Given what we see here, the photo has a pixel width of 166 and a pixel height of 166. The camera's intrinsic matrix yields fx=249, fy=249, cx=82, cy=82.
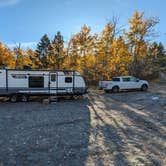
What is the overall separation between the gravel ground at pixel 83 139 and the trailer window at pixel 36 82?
20.1 feet

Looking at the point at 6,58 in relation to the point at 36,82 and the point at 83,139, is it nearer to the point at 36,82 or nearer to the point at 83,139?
the point at 36,82

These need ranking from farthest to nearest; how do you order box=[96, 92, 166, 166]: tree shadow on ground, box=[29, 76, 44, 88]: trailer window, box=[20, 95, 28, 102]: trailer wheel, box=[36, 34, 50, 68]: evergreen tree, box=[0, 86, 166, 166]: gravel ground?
box=[36, 34, 50, 68]: evergreen tree → box=[29, 76, 44, 88]: trailer window → box=[20, 95, 28, 102]: trailer wheel → box=[96, 92, 166, 166]: tree shadow on ground → box=[0, 86, 166, 166]: gravel ground

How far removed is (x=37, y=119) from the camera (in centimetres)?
1259

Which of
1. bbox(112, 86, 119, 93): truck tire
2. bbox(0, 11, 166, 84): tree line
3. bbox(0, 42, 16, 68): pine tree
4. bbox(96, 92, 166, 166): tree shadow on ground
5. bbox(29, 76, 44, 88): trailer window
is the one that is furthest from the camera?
bbox(0, 42, 16, 68): pine tree

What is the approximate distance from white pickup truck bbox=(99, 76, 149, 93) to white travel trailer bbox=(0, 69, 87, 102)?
4.69m

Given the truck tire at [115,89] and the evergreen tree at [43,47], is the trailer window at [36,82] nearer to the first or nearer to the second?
the truck tire at [115,89]

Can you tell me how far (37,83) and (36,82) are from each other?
0.11m

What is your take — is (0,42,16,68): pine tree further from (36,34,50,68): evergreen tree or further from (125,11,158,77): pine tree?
(125,11,158,77): pine tree

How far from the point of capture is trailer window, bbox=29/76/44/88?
2005 cm

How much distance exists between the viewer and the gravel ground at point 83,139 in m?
6.86

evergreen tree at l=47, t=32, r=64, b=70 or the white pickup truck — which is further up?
evergreen tree at l=47, t=32, r=64, b=70

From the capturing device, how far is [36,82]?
2019 centimetres

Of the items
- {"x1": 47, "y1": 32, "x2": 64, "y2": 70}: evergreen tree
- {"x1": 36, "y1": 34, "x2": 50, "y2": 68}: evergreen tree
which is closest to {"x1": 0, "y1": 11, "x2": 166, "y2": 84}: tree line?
{"x1": 47, "y1": 32, "x2": 64, "y2": 70}: evergreen tree

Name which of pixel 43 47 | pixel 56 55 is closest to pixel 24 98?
pixel 56 55
